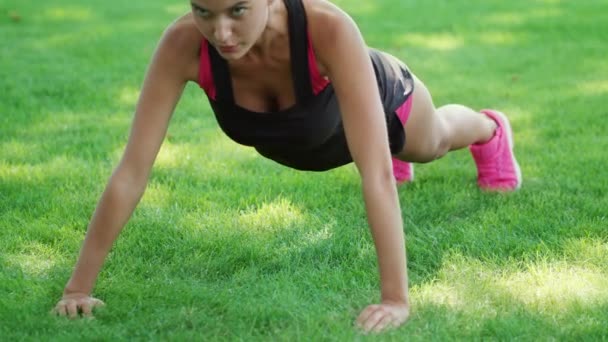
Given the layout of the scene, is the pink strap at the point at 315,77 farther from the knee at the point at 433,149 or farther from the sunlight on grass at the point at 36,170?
the sunlight on grass at the point at 36,170

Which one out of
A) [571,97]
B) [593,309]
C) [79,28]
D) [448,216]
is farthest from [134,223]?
[79,28]

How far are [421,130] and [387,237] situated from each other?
1.00m

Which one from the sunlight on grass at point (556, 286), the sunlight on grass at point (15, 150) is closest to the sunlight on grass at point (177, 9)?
the sunlight on grass at point (15, 150)

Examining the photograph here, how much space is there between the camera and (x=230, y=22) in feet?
8.67

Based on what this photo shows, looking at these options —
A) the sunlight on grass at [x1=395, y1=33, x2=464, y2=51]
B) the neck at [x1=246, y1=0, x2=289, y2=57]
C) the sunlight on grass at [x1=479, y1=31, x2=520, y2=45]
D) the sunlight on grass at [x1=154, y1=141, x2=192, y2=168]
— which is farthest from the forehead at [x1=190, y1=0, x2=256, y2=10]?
the sunlight on grass at [x1=479, y1=31, x2=520, y2=45]

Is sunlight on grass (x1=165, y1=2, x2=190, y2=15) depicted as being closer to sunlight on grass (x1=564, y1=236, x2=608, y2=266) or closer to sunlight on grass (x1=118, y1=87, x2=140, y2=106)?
sunlight on grass (x1=118, y1=87, x2=140, y2=106)

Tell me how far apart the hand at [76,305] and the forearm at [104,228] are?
32 mm

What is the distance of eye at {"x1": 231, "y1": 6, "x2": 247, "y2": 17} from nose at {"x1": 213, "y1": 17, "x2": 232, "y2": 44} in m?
0.03

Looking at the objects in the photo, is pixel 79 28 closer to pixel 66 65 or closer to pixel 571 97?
pixel 66 65

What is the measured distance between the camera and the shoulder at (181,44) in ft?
9.72

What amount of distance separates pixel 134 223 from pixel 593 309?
1760 millimetres

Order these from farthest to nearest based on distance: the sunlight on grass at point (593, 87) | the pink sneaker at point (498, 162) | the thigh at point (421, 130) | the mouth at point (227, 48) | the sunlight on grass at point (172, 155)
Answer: the sunlight on grass at point (593, 87), the sunlight on grass at point (172, 155), the pink sneaker at point (498, 162), the thigh at point (421, 130), the mouth at point (227, 48)

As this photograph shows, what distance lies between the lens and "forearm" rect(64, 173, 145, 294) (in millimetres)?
2980

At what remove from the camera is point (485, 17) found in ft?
29.1
